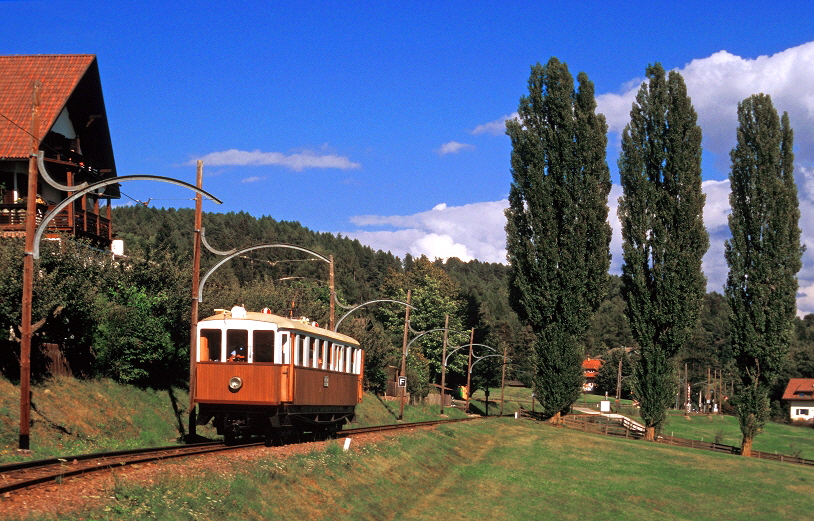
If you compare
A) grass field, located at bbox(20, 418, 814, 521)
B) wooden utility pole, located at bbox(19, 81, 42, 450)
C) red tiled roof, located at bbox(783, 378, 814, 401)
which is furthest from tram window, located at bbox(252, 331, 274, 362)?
red tiled roof, located at bbox(783, 378, 814, 401)

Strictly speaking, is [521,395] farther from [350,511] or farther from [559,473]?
[350,511]

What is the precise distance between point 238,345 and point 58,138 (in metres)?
24.0

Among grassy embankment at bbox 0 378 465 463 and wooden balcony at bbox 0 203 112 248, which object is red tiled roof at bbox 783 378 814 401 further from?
grassy embankment at bbox 0 378 465 463

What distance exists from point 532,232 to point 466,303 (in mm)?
37806

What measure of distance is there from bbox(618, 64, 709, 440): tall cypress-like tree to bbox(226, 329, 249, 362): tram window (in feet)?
111

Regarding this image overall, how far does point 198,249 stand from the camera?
25.6m

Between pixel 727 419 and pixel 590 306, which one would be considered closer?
pixel 590 306

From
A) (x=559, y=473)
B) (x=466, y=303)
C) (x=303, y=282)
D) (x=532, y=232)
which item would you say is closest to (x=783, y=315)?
(x=532, y=232)

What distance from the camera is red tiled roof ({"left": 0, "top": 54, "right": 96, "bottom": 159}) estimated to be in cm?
3616

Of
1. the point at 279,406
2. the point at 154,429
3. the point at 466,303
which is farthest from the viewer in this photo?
the point at 466,303

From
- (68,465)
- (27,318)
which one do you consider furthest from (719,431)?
(68,465)

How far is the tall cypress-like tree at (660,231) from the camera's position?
48344 millimetres

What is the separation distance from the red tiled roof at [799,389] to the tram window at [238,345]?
114 m

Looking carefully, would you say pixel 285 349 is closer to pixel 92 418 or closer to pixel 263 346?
pixel 263 346
